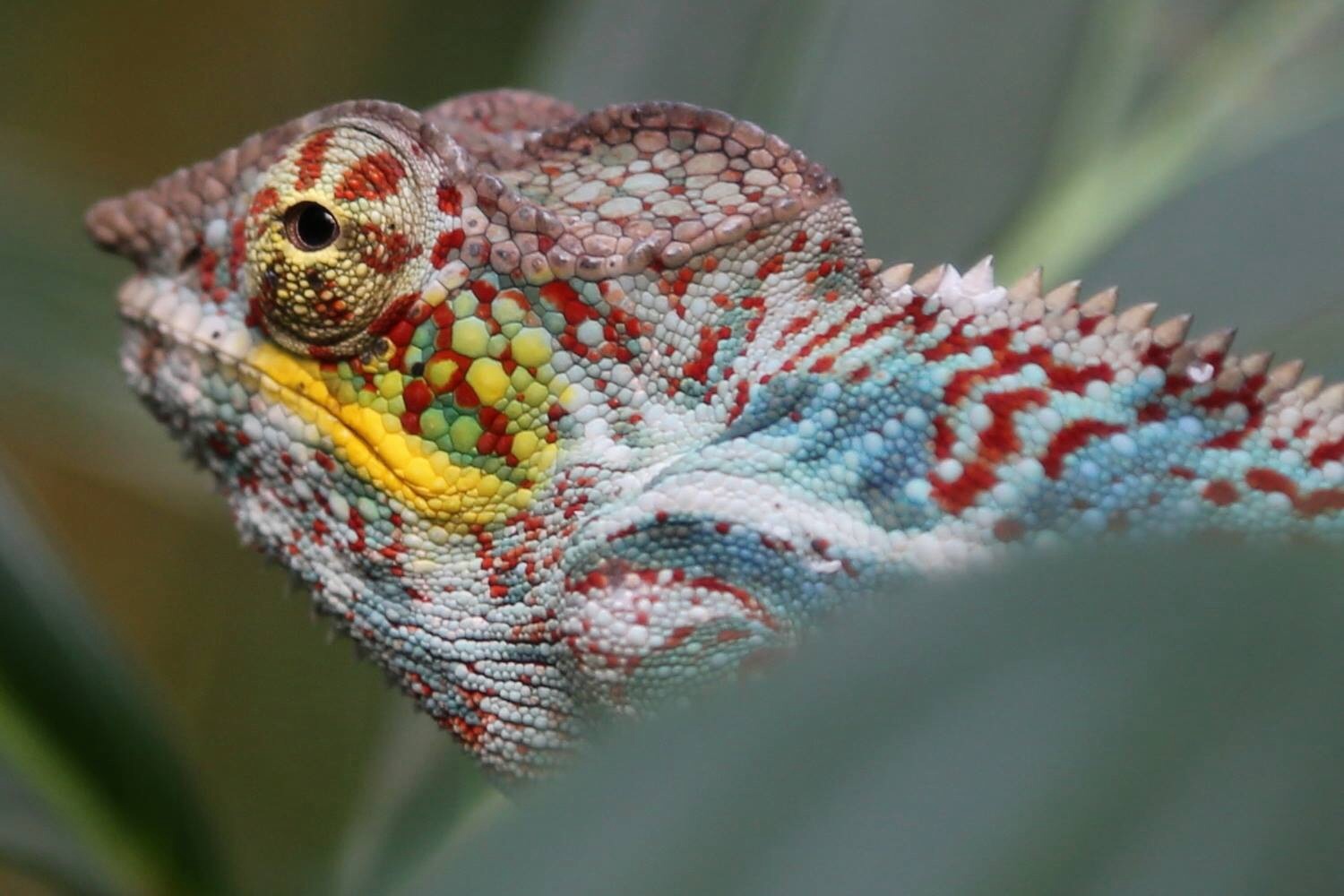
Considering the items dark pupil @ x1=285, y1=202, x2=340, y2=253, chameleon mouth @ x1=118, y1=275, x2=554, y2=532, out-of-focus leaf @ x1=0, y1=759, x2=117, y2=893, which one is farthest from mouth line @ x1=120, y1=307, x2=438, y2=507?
out-of-focus leaf @ x1=0, y1=759, x2=117, y2=893

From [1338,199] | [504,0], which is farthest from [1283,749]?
[504,0]

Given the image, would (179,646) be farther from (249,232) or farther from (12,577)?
(249,232)

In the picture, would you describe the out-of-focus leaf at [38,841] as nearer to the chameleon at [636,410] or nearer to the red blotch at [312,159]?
the chameleon at [636,410]

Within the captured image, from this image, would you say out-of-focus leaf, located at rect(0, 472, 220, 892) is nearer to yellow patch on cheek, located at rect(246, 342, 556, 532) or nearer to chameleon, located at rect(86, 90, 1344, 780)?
chameleon, located at rect(86, 90, 1344, 780)

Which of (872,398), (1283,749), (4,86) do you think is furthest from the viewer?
(4,86)

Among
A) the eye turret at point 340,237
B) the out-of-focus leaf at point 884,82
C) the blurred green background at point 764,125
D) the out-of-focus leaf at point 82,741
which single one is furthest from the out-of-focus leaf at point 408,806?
the out-of-focus leaf at point 884,82
